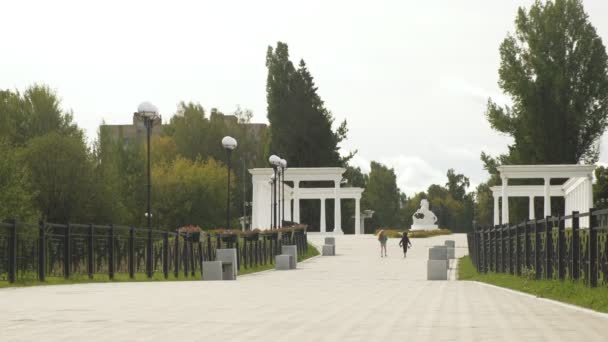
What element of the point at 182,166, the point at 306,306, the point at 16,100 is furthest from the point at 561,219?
the point at 182,166

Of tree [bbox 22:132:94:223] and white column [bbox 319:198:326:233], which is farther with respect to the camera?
white column [bbox 319:198:326:233]

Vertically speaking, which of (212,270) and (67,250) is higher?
(67,250)

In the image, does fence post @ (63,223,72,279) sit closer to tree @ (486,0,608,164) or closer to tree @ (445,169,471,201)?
tree @ (486,0,608,164)

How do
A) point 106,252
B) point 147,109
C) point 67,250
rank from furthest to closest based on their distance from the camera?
1. point 147,109
2. point 106,252
3. point 67,250

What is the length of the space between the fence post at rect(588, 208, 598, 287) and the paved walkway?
1047 millimetres

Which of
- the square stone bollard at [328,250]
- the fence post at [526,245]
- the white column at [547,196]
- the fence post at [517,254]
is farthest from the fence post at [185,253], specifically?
the white column at [547,196]

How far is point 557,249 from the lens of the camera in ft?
66.2

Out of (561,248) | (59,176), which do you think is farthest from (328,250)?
(561,248)

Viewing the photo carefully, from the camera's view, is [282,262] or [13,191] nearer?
[282,262]

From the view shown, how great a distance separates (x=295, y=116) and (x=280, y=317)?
8254 cm

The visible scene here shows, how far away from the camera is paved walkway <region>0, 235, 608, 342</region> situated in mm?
10008

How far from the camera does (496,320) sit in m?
11.9

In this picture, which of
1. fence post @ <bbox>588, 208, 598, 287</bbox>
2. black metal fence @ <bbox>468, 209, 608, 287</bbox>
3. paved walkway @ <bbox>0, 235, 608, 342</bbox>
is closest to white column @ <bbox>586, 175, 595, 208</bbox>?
black metal fence @ <bbox>468, 209, 608, 287</bbox>

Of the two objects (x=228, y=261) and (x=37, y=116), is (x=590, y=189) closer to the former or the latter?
(x=37, y=116)
